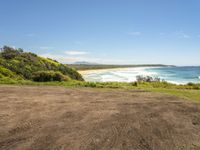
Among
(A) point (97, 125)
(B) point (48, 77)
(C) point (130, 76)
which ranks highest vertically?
(B) point (48, 77)

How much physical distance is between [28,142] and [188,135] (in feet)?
17.2

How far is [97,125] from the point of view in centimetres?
923

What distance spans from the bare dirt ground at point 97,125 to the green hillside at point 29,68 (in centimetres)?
1429

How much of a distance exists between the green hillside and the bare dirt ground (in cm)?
1429

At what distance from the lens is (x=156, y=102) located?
46.8 feet

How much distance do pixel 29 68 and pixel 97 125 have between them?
27527 millimetres

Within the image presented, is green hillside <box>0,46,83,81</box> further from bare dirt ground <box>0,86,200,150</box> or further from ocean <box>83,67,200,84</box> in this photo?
bare dirt ground <box>0,86,200,150</box>

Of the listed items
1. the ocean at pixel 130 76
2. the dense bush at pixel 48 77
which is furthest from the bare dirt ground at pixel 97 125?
the ocean at pixel 130 76

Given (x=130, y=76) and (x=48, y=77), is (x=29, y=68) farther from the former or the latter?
(x=130, y=76)

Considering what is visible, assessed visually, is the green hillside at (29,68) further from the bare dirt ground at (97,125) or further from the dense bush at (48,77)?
the bare dirt ground at (97,125)

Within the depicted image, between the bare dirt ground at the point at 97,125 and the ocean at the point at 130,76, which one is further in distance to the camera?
the ocean at the point at 130,76

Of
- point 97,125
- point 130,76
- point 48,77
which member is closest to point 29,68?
point 48,77

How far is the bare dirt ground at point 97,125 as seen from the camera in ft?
24.5

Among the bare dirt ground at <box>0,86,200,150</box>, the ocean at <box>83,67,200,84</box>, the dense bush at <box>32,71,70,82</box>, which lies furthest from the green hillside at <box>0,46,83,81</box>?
the bare dirt ground at <box>0,86,200,150</box>
